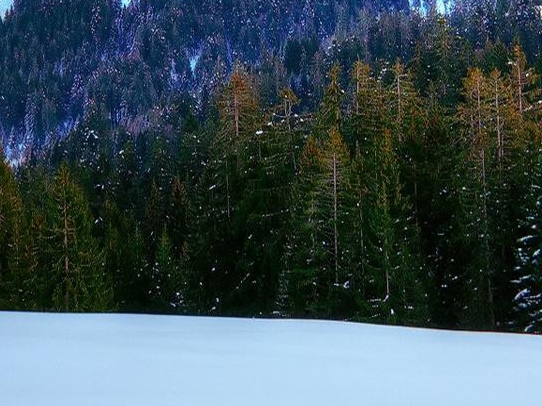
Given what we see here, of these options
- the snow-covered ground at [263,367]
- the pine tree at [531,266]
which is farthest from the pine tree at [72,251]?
the snow-covered ground at [263,367]

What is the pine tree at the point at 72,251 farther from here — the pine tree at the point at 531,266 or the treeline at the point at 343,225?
the pine tree at the point at 531,266

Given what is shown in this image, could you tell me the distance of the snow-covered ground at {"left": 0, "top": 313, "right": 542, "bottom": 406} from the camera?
4.31 meters

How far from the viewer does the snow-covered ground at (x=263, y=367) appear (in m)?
4.31

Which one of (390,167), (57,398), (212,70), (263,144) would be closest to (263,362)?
(57,398)

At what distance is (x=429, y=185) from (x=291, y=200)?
305 inches

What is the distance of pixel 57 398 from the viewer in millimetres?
4191

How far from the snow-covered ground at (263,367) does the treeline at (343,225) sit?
21285 millimetres

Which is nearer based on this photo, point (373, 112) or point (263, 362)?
point (263, 362)

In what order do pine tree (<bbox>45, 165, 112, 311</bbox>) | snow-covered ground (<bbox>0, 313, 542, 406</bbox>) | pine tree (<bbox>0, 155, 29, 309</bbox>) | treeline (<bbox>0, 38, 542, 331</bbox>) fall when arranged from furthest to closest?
pine tree (<bbox>0, 155, 29, 309</bbox>) → pine tree (<bbox>45, 165, 112, 311</bbox>) → treeline (<bbox>0, 38, 542, 331</bbox>) → snow-covered ground (<bbox>0, 313, 542, 406</bbox>)

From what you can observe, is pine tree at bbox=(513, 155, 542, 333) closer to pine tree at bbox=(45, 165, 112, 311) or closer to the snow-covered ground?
the snow-covered ground

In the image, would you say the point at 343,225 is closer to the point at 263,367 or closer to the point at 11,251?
the point at 11,251

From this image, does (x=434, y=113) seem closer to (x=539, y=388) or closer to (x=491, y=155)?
(x=491, y=155)

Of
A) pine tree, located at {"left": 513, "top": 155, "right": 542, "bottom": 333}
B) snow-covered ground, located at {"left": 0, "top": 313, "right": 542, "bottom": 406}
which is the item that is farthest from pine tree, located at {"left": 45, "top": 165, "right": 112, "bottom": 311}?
snow-covered ground, located at {"left": 0, "top": 313, "right": 542, "bottom": 406}

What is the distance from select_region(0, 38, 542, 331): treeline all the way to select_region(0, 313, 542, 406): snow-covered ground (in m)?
21.3
